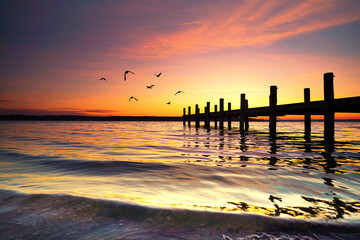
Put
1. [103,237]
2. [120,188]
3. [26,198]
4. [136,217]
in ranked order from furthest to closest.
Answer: [120,188] → [26,198] → [136,217] → [103,237]

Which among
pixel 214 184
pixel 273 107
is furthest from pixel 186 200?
pixel 273 107

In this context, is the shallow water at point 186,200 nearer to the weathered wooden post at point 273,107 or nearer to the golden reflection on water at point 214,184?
the golden reflection on water at point 214,184

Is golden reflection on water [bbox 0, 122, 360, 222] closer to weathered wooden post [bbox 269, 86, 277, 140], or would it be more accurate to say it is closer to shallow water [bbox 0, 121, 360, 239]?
shallow water [bbox 0, 121, 360, 239]

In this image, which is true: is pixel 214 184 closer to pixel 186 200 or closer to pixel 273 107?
pixel 186 200

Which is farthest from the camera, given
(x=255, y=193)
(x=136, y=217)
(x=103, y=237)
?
(x=255, y=193)

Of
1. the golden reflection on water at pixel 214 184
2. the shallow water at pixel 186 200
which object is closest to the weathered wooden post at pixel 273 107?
the golden reflection on water at pixel 214 184

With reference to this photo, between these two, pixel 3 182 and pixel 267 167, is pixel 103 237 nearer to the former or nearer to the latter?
pixel 3 182

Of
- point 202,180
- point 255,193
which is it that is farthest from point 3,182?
point 255,193

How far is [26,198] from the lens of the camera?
3006mm

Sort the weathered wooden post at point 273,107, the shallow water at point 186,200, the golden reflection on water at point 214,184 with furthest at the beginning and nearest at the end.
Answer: the weathered wooden post at point 273,107 → the golden reflection on water at point 214,184 → the shallow water at point 186,200

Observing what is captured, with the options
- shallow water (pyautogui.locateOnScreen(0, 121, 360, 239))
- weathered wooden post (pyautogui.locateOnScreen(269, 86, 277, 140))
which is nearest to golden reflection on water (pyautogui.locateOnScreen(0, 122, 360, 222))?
shallow water (pyautogui.locateOnScreen(0, 121, 360, 239))

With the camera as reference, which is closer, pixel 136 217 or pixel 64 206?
pixel 136 217

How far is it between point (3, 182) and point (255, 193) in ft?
14.2

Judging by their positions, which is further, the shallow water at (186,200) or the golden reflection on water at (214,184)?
the golden reflection on water at (214,184)
